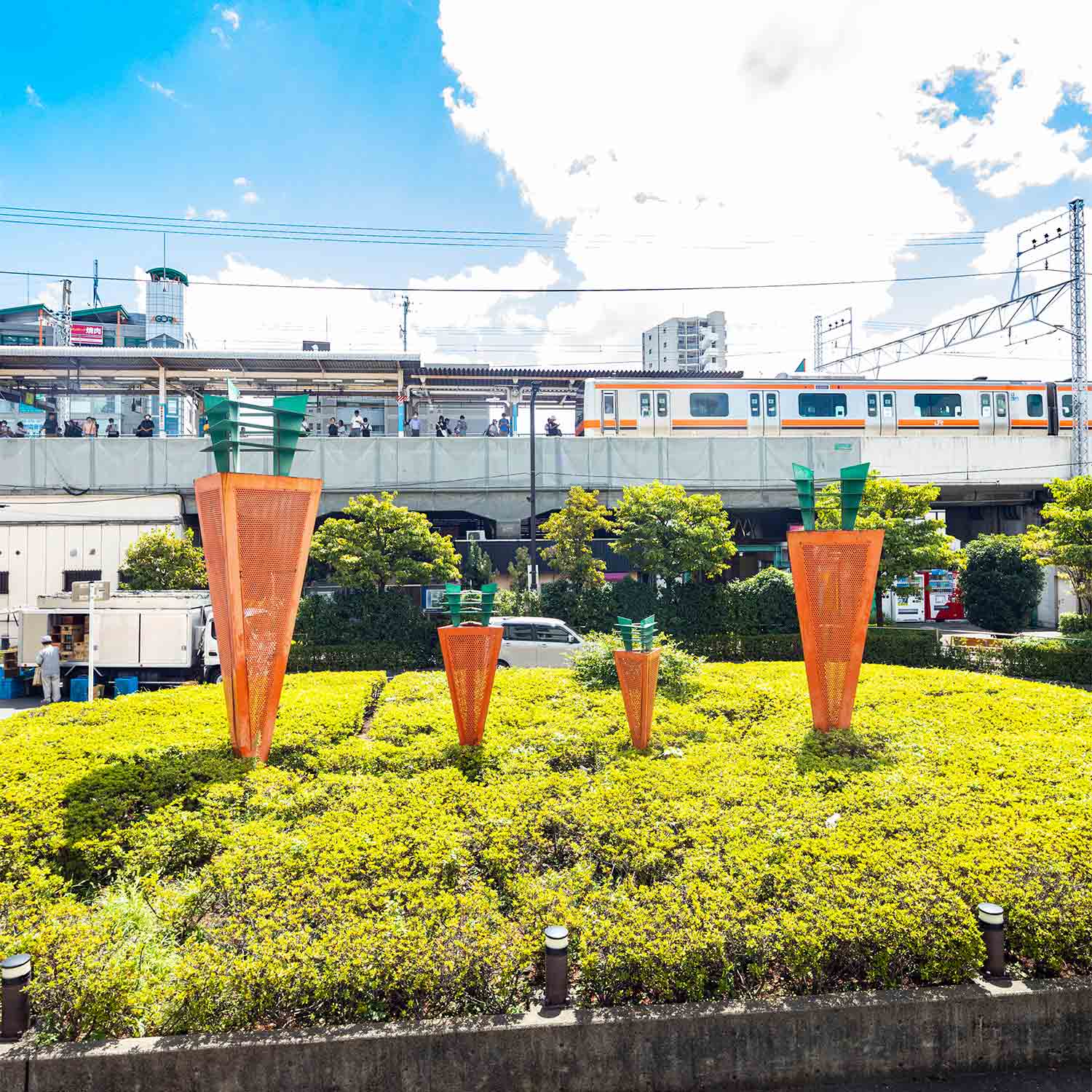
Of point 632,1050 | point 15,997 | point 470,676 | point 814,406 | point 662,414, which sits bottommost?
point 632,1050

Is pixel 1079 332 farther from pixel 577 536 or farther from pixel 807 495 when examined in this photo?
pixel 807 495

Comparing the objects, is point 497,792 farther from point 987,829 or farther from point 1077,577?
point 1077,577

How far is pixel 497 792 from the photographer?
6.00 m

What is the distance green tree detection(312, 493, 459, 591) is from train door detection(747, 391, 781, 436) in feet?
37.8

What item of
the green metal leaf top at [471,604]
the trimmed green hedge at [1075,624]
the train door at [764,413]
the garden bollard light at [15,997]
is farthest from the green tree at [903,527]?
the garden bollard light at [15,997]

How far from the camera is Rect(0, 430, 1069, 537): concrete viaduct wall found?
22062 mm

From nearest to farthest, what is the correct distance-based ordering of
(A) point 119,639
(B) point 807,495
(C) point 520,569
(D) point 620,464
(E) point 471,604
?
(E) point 471,604 → (B) point 807,495 → (A) point 119,639 → (C) point 520,569 → (D) point 620,464

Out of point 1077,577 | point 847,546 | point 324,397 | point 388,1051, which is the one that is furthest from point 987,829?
point 324,397

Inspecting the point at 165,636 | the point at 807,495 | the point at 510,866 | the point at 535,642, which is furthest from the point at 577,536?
the point at 510,866

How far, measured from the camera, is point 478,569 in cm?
1994

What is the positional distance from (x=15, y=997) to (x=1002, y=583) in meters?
23.4

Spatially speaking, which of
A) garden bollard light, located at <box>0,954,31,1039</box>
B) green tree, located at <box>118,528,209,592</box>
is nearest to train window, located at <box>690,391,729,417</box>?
green tree, located at <box>118,528,209,592</box>

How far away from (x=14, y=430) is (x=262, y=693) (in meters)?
25.5

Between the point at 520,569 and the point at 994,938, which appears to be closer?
the point at 994,938
